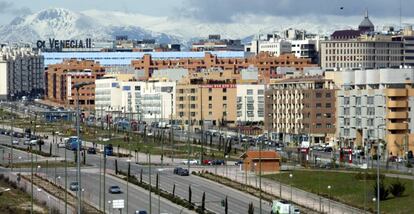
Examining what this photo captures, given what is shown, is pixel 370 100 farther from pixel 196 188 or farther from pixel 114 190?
pixel 114 190

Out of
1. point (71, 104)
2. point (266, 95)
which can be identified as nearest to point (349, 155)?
point (266, 95)

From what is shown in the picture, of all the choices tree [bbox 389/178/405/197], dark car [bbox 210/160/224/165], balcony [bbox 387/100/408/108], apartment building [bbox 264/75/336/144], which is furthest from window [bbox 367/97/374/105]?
tree [bbox 389/178/405/197]

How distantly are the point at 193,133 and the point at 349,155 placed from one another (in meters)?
38.5

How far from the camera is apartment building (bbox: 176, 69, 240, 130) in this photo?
487 feet

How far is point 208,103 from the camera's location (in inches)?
5856

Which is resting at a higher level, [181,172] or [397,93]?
[397,93]

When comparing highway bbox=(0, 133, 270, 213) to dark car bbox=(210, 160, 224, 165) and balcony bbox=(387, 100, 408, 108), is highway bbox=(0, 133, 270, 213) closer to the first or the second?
dark car bbox=(210, 160, 224, 165)

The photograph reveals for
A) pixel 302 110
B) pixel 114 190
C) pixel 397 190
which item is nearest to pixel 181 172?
pixel 114 190

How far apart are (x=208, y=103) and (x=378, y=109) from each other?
40117mm

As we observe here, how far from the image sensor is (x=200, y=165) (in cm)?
9800

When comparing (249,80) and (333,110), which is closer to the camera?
(333,110)

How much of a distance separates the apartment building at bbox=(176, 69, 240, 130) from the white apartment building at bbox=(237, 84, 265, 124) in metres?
0.68

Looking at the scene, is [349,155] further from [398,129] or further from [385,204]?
[385,204]

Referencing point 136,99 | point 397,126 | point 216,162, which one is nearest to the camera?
point 216,162
